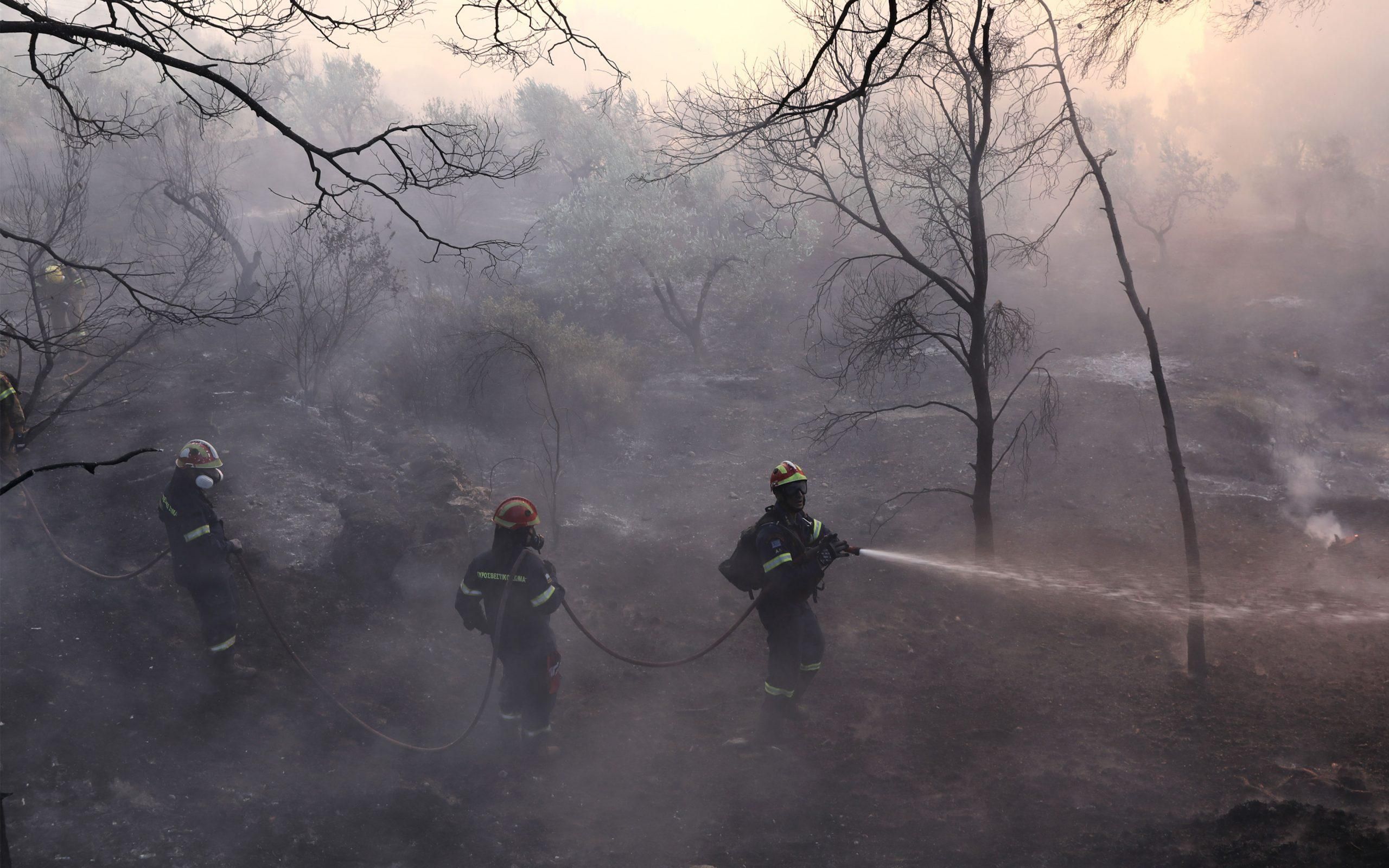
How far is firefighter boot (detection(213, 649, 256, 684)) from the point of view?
6.60m

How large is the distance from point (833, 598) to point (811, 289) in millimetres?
19842

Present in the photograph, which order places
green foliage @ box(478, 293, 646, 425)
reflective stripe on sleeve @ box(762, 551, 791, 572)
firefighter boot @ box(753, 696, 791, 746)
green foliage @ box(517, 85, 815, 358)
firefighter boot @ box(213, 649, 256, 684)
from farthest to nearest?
green foliage @ box(517, 85, 815, 358), green foliage @ box(478, 293, 646, 425), firefighter boot @ box(213, 649, 256, 684), firefighter boot @ box(753, 696, 791, 746), reflective stripe on sleeve @ box(762, 551, 791, 572)

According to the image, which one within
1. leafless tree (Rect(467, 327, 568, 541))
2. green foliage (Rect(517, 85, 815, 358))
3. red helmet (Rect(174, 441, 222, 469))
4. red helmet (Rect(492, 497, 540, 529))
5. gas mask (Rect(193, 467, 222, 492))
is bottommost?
red helmet (Rect(492, 497, 540, 529))

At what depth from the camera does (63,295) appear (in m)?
12.1

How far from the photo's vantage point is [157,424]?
37.0 feet

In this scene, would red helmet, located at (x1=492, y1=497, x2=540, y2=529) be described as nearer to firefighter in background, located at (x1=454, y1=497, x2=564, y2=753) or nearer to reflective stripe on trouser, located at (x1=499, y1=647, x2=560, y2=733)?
firefighter in background, located at (x1=454, y1=497, x2=564, y2=753)

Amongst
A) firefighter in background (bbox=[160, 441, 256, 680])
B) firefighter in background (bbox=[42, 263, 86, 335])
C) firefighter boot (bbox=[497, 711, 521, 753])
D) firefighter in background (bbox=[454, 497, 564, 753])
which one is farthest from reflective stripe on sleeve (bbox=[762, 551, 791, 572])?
firefighter in background (bbox=[42, 263, 86, 335])

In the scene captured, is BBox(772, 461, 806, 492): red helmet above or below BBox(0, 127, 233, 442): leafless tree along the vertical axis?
below

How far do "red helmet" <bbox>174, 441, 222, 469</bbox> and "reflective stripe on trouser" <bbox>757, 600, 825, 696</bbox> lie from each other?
484 centimetres

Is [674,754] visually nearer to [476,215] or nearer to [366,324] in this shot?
[366,324]

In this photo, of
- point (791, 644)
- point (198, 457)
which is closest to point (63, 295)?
point (198, 457)

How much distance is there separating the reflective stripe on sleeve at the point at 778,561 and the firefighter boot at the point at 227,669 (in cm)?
465

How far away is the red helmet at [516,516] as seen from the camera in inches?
227

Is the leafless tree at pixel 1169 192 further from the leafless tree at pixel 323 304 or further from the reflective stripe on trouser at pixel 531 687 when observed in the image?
the reflective stripe on trouser at pixel 531 687
